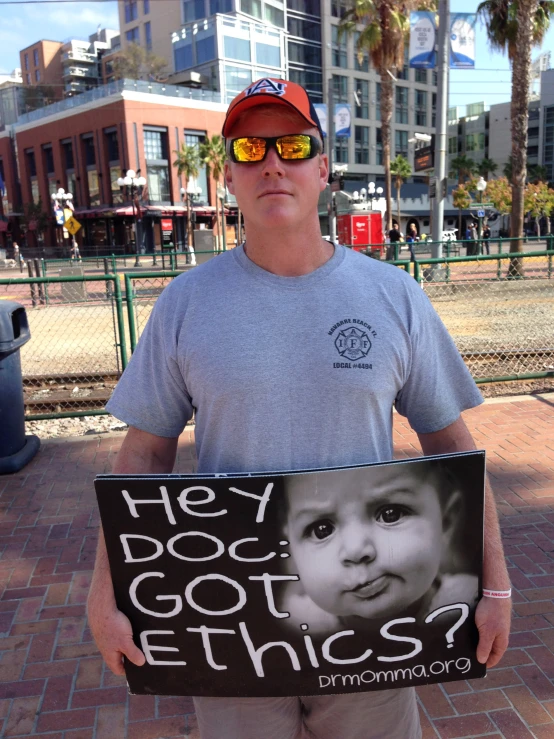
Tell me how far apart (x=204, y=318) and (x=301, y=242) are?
32 centimetres

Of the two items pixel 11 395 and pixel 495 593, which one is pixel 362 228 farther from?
pixel 495 593

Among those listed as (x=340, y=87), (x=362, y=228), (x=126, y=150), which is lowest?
(x=362, y=228)

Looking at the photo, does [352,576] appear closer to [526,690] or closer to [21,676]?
[526,690]

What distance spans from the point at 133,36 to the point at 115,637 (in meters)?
85.6

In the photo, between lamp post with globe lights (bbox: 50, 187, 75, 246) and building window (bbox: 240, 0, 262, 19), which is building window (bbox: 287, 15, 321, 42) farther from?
lamp post with globe lights (bbox: 50, 187, 75, 246)

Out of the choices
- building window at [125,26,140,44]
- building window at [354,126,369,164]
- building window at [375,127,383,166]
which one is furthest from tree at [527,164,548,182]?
building window at [125,26,140,44]

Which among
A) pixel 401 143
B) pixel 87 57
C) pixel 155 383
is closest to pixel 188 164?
pixel 401 143

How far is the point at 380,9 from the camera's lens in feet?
91.1

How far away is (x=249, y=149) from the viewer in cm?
171

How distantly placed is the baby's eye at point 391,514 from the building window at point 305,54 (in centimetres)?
6959

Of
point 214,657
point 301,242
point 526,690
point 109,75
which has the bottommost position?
point 526,690

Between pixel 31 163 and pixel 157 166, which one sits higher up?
pixel 31 163

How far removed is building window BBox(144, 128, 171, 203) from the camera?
170ft

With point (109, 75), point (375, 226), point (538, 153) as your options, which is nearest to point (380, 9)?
point (375, 226)
